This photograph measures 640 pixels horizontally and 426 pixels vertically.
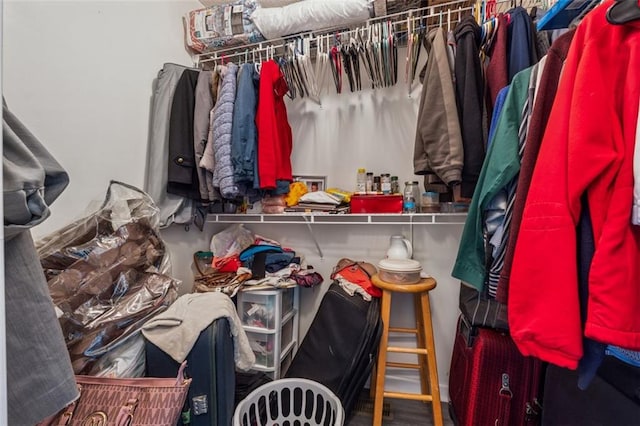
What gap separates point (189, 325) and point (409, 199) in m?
1.10

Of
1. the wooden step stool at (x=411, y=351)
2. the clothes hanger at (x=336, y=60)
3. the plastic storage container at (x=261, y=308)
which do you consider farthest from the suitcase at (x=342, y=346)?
the clothes hanger at (x=336, y=60)

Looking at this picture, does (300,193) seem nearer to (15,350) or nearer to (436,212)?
(436,212)

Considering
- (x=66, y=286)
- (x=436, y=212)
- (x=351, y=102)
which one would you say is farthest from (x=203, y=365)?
(x=351, y=102)

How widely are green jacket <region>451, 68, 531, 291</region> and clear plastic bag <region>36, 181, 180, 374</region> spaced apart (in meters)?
1.01

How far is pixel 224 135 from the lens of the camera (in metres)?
1.35

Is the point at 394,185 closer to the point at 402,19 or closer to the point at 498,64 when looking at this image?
the point at 498,64

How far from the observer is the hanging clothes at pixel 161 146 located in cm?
140

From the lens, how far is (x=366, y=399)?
1457mm

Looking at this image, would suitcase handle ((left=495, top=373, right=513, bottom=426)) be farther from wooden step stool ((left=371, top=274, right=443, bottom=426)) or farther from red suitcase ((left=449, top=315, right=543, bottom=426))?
wooden step stool ((left=371, top=274, right=443, bottom=426))

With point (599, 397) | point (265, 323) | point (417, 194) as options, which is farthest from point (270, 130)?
point (599, 397)

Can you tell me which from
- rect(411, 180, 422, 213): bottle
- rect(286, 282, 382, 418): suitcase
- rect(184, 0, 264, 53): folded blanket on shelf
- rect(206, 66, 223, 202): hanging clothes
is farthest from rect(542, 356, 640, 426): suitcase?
rect(184, 0, 264, 53): folded blanket on shelf

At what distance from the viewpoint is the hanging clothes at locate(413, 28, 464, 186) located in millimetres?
1040

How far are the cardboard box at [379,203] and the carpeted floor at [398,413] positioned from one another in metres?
0.97

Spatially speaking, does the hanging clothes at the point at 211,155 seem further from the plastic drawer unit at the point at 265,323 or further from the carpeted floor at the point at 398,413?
the carpeted floor at the point at 398,413
